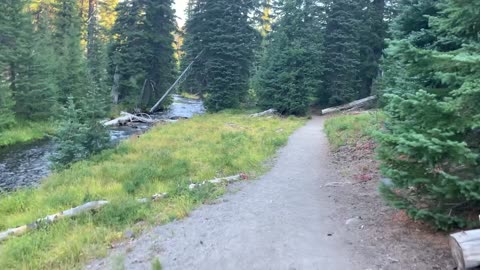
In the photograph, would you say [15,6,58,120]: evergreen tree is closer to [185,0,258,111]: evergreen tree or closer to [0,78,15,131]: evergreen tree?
[0,78,15,131]: evergreen tree

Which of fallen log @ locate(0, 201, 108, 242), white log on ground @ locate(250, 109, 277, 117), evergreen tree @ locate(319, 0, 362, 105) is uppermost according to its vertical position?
evergreen tree @ locate(319, 0, 362, 105)

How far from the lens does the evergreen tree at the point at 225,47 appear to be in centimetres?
3228

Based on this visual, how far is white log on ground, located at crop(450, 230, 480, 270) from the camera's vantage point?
4.41 meters

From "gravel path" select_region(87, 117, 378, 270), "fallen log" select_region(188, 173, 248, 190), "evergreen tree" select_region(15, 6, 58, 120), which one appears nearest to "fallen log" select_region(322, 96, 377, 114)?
"evergreen tree" select_region(15, 6, 58, 120)

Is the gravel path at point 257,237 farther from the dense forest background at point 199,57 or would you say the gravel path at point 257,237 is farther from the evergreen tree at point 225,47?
A: the evergreen tree at point 225,47

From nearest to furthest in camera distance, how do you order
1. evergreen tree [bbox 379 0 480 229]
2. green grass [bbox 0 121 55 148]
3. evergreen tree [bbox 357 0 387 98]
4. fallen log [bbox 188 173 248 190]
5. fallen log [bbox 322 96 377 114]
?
evergreen tree [bbox 379 0 480 229] < fallen log [bbox 188 173 248 190] < green grass [bbox 0 121 55 148] < fallen log [bbox 322 96 377 114] < evergreen tree [bbox 357 0 387 98]

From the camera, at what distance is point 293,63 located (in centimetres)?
2906

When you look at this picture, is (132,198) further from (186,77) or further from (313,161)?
(186,77)

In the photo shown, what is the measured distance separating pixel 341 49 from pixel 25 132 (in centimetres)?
2298

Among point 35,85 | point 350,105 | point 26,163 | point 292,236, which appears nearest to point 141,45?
point 35,85

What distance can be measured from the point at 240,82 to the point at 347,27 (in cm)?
946

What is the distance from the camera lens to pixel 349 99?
1243 inches

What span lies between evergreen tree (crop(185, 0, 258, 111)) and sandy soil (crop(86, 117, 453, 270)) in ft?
75.2

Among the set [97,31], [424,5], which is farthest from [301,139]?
[97,31]
